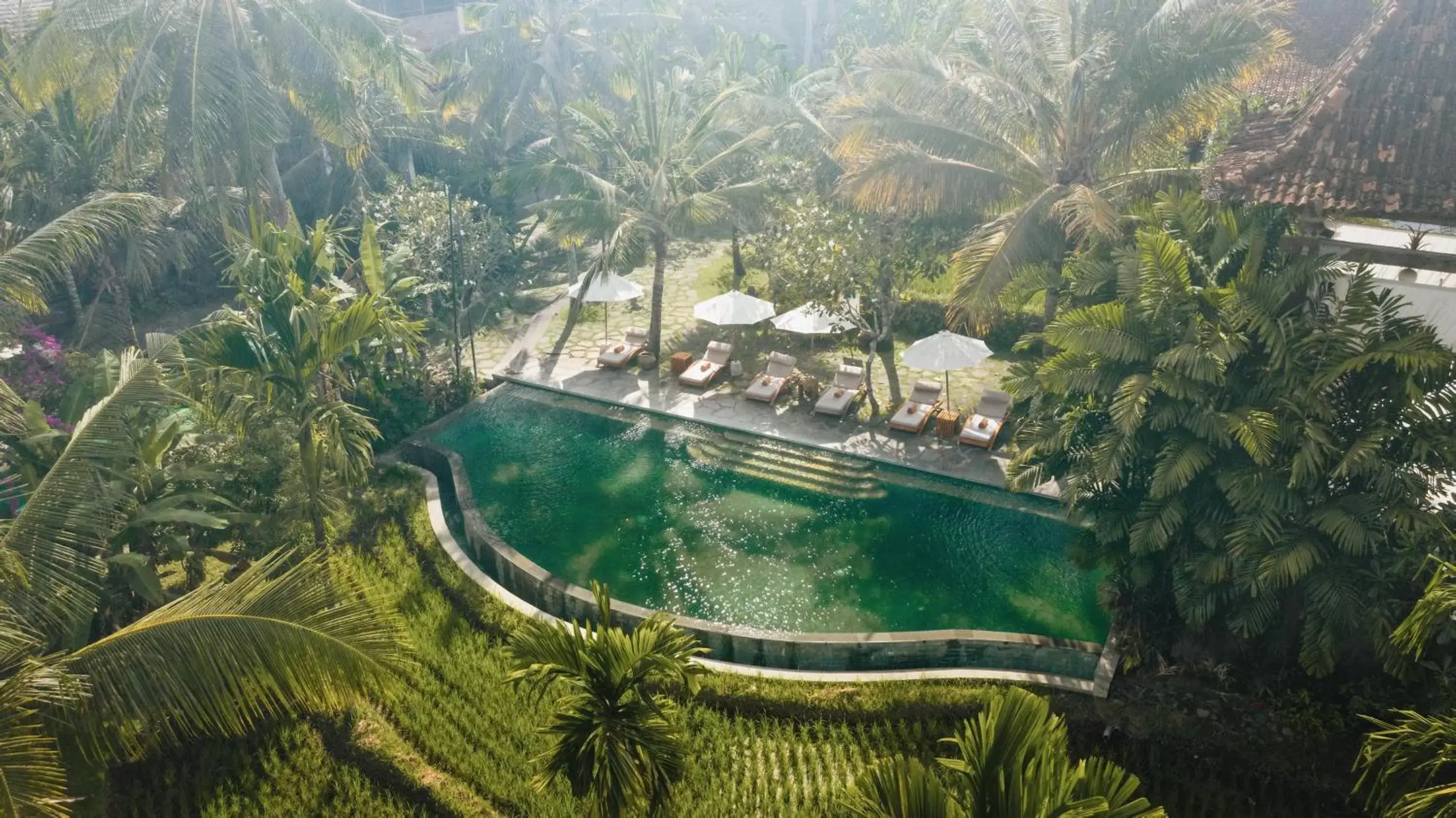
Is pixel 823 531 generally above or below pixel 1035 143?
below

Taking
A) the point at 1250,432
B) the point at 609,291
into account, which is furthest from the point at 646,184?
the point at 1250,432

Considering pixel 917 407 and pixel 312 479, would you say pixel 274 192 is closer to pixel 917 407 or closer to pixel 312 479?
pixel 312 479

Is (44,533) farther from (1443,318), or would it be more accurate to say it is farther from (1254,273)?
(1443,318)

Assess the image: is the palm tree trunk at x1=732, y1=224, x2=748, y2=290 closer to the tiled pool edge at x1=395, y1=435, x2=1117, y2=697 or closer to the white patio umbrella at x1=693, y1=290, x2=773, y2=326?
the white patio umbrella at x1=693, y1=290, x2=773, y2=326

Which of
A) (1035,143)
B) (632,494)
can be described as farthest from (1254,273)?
(632,494)

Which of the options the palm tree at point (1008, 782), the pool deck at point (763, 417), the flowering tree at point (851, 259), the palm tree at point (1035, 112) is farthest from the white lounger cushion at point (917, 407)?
the palm tree at point (1008, 782)

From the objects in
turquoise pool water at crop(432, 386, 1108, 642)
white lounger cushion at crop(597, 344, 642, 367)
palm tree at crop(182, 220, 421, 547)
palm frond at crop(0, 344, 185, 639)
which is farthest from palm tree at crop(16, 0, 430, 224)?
palm frond at crop(0, 344, 185, 639)

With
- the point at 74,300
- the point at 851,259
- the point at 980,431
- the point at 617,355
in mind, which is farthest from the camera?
the point at 74,300
